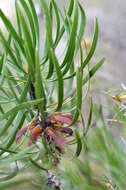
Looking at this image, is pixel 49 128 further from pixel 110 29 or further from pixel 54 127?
pixel 110 29

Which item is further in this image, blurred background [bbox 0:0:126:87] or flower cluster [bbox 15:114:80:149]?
blurred background [bbox 0:0:126:87]

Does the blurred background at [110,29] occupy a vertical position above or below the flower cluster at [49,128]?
above

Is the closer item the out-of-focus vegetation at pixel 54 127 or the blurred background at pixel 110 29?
the out-of-focus vegetation at pixel 54 127

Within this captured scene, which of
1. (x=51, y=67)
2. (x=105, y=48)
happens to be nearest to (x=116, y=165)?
(x=51, y=67)

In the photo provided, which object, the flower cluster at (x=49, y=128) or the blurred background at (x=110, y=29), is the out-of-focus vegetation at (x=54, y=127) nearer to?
the flower cluster at (x=49, y=128)

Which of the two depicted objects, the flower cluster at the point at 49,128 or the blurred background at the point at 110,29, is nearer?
the flower cluster at the point at 49,128

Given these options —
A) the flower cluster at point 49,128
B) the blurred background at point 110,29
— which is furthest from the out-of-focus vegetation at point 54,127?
the blurred background at point 110,29

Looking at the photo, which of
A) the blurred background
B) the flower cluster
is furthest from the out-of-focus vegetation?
the blurred background

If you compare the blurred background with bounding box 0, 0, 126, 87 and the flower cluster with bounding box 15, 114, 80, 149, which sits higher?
the blurred background with bounding box 0, 0, 126, 87

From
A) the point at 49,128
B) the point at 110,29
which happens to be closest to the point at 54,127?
the point at 49,128

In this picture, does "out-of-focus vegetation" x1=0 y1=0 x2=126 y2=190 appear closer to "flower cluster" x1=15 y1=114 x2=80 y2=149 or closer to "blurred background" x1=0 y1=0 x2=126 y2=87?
"flower cluster" x1=15 y1=114 x2=80 y2=149
